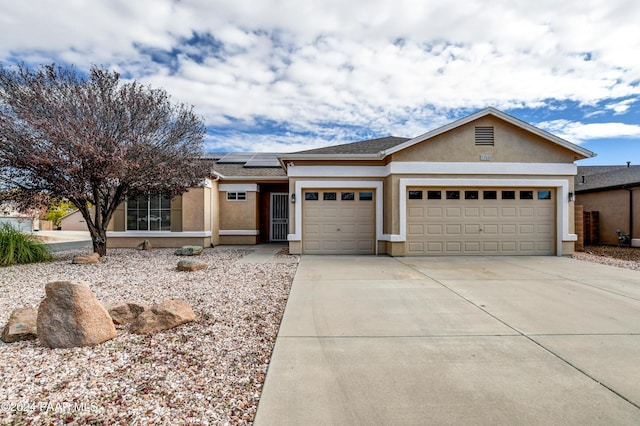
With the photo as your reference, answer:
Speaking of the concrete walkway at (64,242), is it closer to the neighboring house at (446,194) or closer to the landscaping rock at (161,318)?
the neighboring house at (446,194)

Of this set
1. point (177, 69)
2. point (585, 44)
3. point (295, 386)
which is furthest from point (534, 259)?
point (177, 69)

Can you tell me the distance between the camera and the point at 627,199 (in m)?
13.5

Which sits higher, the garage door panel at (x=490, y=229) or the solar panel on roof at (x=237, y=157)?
the solar panel on roof at (x=237, y=157)

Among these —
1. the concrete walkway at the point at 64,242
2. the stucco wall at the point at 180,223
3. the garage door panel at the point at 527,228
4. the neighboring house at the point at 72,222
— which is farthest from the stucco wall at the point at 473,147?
the neighboring house at the point at 72,222

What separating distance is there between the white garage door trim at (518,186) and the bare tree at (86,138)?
7.01m

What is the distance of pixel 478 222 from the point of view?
10.7m

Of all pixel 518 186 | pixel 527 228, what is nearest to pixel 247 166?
pixel 518 186

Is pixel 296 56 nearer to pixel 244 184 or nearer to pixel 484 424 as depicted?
pixel 244 184

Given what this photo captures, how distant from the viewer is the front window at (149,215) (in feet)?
43.3

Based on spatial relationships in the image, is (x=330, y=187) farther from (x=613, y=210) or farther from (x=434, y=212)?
(x=613, y=210)

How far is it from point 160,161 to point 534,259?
1199cm

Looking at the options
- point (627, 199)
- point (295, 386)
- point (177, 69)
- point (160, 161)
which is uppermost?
point (177, 69)

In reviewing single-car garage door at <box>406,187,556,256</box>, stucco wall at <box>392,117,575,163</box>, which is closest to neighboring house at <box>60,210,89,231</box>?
stucco wall at <box>392,117,575,163</box>

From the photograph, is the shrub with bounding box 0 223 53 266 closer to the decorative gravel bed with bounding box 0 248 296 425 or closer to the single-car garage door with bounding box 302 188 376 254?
the decorative gravel bed with bounding box 0 248 296 425
